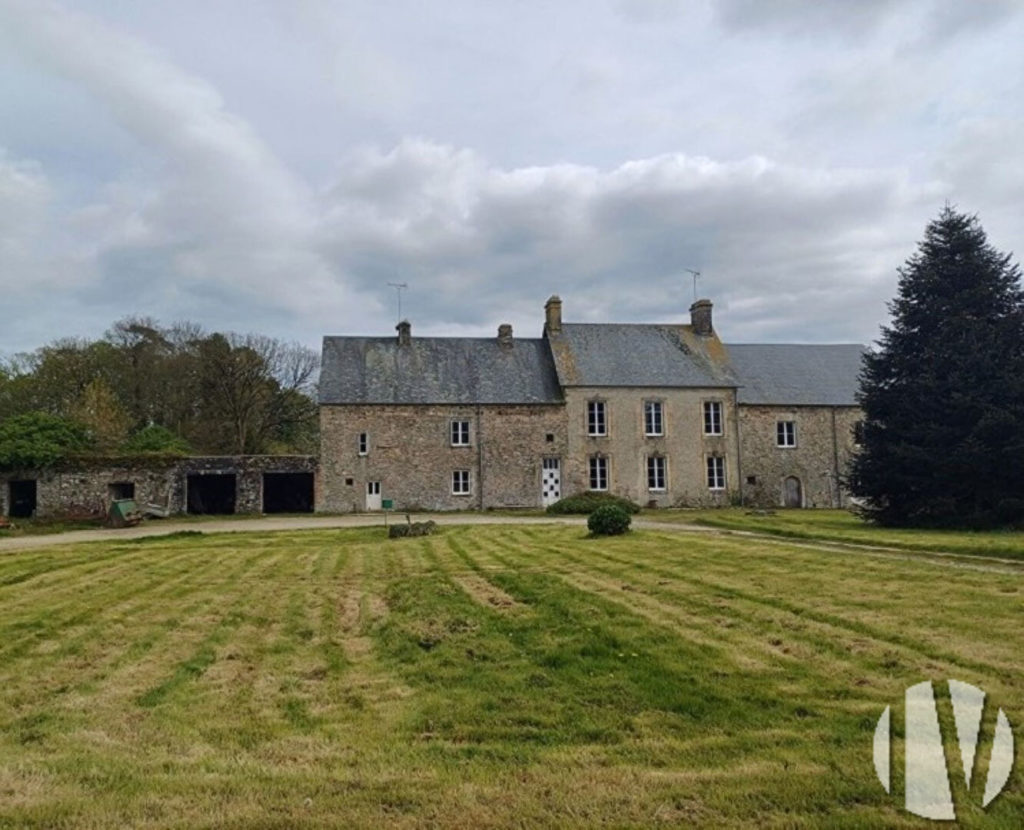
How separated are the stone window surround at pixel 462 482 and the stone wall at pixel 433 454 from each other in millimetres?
124

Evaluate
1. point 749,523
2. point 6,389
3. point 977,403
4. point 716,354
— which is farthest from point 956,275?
point 6,389

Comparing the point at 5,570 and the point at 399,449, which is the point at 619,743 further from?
the point at 399,449

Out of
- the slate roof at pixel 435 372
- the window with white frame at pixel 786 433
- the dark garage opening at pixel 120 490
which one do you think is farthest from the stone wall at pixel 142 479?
the window with white frame at pixel 786 433

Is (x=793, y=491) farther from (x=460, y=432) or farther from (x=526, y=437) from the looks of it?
(x=460, y=432)

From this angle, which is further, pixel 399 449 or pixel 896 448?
pixel 399 449

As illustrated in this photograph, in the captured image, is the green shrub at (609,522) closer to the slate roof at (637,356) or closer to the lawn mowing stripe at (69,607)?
the lawn mowing stripe at (69,607)

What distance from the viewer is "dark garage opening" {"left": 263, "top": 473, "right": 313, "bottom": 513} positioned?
116ft

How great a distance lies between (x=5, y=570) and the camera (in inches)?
546

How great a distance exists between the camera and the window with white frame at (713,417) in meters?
34.2

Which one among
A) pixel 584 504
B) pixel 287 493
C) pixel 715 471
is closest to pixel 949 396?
pixel 584 504

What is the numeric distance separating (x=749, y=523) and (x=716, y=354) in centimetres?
1669

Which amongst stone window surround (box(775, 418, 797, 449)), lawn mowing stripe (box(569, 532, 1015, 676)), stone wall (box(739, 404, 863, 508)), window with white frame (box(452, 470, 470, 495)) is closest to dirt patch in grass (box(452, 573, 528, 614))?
lawn mowing stripe (box(569, 532, 1015, 676))

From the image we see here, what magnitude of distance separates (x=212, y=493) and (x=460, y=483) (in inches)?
466

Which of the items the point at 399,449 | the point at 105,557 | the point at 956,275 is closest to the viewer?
the point at 105,557
